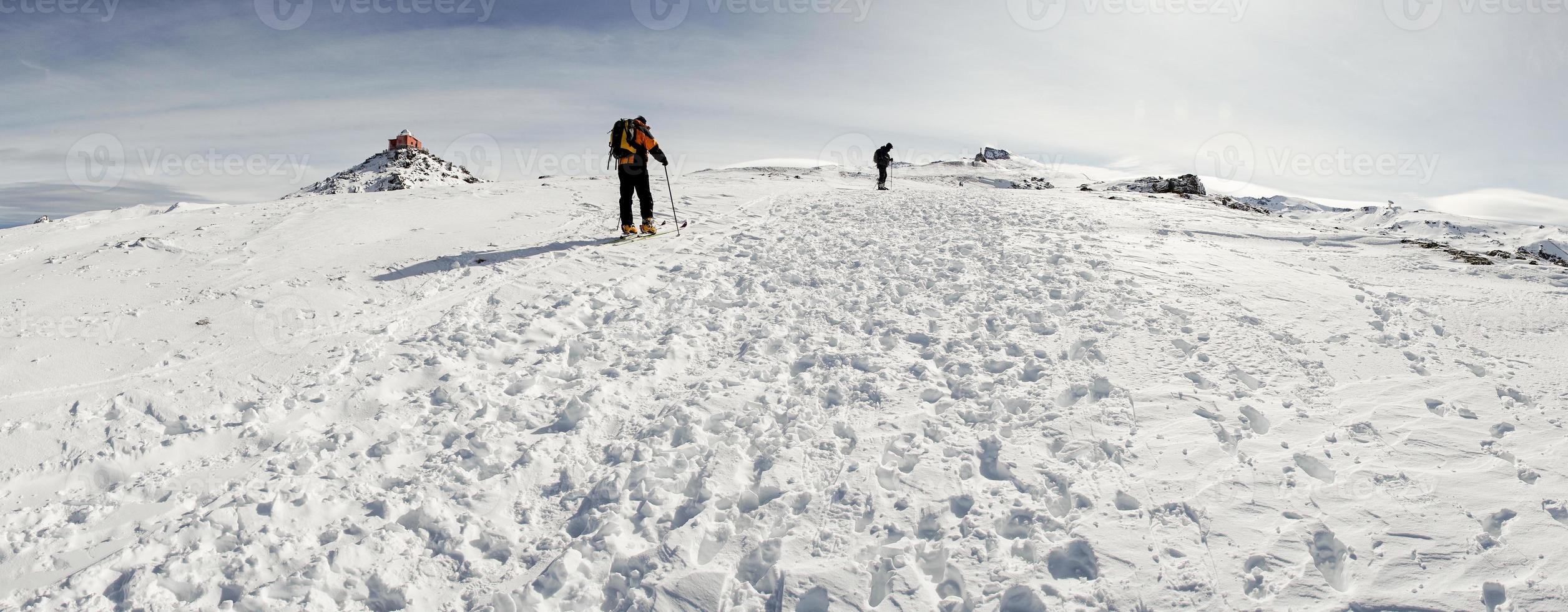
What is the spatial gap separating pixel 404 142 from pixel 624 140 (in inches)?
2904

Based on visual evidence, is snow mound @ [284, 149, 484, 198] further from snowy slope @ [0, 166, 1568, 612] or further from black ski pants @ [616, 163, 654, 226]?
snowy slope @ [0, 166, 1568, 612]

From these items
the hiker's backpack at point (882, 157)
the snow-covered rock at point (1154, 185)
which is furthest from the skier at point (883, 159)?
the snow-covered rock at point (1154, 185)

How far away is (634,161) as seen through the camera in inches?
448

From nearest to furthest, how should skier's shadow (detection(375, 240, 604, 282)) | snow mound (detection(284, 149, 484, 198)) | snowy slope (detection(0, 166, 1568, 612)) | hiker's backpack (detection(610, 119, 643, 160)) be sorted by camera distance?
1. snowy slope (detection(0, 166, 1568, 612))
2. skier's shadow (detection(375, 240, 604, 282))
3. hiker's backpack (detection(610, 119, 643, 160))
4. snow mound (detection(284, 149, 484, 198))

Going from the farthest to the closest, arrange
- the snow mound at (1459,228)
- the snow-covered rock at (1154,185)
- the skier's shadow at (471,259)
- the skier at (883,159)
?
1. the snow-covered rock at (1154,185)
2. the skier at (883,159)
3. the snow mound at (1459,228)
4. the skier's shadow at (471,259)

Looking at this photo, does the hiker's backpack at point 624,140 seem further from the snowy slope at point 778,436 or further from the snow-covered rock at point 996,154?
the snow-covered rock at point 996,154

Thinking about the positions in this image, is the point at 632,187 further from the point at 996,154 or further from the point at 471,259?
the point at 996,154

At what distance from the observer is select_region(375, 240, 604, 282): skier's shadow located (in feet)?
29.7

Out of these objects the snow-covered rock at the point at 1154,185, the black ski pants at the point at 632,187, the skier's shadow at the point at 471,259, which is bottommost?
the skier's shadow at the point at 471,259

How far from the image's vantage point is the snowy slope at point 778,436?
11.9ft

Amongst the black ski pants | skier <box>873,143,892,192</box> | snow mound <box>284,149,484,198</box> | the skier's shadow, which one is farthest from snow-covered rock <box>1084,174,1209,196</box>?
snow mound <box>284,149,484,198</box>

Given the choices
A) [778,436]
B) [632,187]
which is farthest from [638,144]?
[778,436]

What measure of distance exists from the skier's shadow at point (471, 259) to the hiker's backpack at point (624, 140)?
1655 millimetres

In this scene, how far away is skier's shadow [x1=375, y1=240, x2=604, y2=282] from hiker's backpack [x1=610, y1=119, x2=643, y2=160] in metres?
1.65
